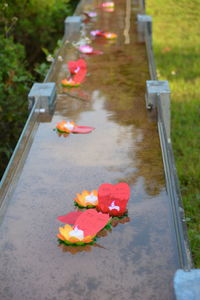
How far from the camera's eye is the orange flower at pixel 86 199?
289cm

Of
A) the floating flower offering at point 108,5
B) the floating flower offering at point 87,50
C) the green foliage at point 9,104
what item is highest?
the floating flower offering at point 87,50

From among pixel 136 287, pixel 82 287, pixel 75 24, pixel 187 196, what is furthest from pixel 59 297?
pixel 75 24

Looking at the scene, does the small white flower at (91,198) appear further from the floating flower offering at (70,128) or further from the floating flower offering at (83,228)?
the floating flower offering at (70,128)

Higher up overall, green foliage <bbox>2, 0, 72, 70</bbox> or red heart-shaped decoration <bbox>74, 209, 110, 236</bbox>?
red heart-shaped decoration <bbox>74, 209, 110, 236</bbox>

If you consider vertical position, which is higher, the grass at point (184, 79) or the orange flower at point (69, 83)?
the orange flower at point (69, 83)

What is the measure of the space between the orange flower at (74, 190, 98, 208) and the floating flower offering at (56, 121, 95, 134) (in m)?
1.08

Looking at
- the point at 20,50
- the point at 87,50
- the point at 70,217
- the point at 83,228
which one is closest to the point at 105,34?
the point at 87,50

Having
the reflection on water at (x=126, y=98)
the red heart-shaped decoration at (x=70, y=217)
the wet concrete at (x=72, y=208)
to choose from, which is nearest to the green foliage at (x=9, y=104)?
the reflection on water at (x=126, y=98)

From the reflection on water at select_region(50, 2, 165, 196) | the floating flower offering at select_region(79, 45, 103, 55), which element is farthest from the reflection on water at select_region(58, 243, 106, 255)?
the floating flower offering at select_region(79, 45, 103, 55)

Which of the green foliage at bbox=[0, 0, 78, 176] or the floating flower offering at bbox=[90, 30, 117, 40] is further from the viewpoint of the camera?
the floating flower offering at bbox=[90, 30, 117, 40]

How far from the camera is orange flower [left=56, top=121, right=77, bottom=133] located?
3955 millimetres

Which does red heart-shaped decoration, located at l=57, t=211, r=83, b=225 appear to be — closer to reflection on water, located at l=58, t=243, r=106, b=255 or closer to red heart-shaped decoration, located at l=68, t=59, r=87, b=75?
reflection on water, located at l=58, t=243, r=106, b=255

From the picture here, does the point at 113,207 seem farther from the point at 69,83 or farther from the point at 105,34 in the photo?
the point at 105,34

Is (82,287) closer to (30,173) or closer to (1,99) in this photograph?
(30,173)
